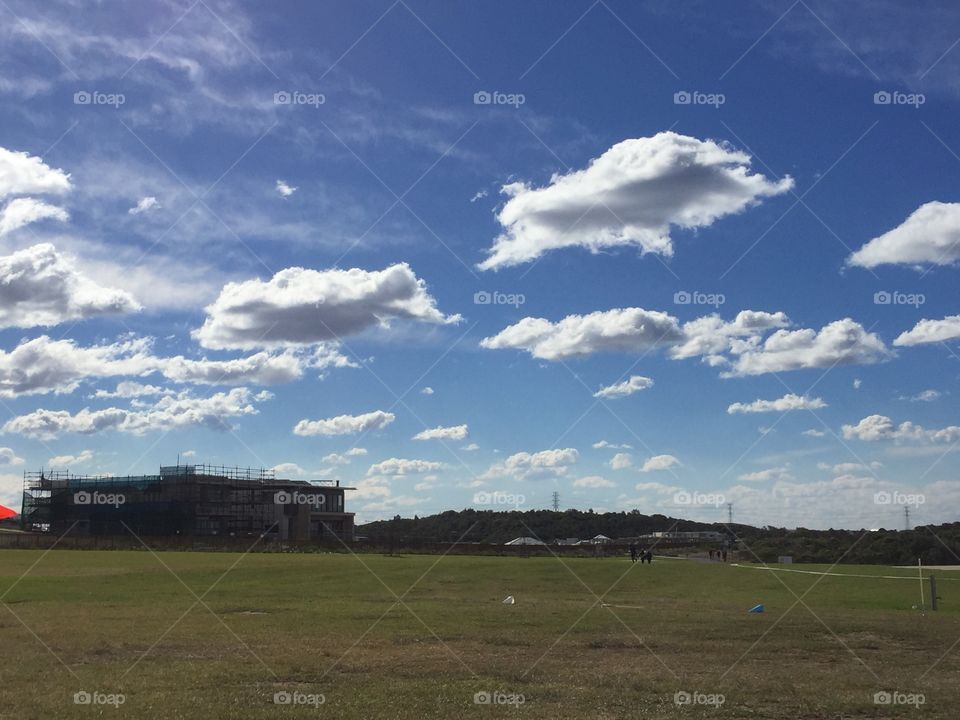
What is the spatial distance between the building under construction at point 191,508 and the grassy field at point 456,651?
349 feet

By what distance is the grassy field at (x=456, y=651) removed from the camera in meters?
16.9

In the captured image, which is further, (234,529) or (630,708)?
(234,529)

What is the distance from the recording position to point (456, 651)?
23.7 m

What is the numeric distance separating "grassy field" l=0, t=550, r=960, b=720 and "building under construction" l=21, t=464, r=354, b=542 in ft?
349

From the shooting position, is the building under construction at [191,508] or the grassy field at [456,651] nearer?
the grassy field at [456,651]

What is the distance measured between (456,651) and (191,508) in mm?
137170

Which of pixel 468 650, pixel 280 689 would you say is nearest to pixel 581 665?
pixel 468 650

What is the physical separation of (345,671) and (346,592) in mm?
25505

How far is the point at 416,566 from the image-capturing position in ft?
218

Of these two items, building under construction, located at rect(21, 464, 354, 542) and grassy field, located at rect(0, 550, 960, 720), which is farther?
building under construction, located at rect(21, 464, 354, 542)

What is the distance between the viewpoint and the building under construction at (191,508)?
152 meters

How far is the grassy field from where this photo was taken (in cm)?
1694

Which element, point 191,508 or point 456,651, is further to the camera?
point 191,508

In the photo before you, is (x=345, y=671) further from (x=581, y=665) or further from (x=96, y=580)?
(x=96, y=580)
